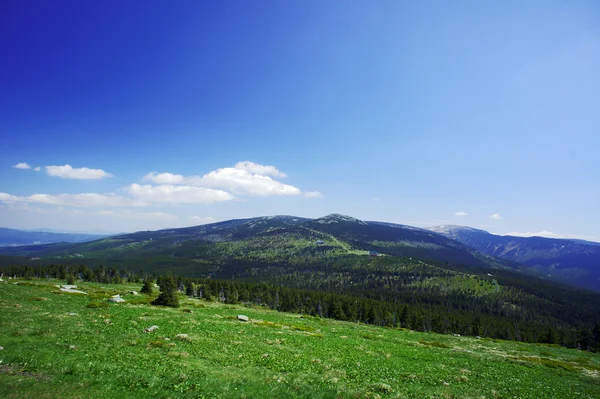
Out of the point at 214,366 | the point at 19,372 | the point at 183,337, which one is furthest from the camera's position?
the point at 183,337

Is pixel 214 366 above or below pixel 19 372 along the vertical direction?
below

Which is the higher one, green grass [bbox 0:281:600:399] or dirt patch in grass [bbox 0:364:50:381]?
dirt patch in grass [bbox 0:364:50:381]

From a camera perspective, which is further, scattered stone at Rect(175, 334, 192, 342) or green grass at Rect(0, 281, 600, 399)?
scattered stone at Rect(175, 334, 192, 342)

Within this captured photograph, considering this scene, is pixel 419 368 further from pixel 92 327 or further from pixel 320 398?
pixel 92 327

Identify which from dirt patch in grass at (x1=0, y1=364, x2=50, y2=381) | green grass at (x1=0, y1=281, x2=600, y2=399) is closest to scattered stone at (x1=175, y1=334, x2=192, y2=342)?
green grass at (x1=0, y1=281, x2=600, y2=399)

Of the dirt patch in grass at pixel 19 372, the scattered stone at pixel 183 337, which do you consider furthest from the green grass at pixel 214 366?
the scattered stone at pixel 183 337

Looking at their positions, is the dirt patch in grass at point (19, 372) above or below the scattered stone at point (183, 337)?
above

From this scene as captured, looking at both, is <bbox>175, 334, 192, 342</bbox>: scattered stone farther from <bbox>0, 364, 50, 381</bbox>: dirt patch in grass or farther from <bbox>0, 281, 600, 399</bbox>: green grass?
<bbox>0, 364, 50, 381</bbox>: dirt patch in grass

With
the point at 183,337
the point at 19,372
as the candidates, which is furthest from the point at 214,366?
the point at 19,372

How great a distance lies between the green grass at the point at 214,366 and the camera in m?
15.7

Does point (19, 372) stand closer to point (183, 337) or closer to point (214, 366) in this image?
point (214, 366)

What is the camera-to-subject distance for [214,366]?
66.3ft

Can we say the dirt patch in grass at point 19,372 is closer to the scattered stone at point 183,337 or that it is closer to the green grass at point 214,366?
the green grass at point 214,366

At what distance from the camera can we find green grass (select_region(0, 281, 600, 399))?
15.7 m
